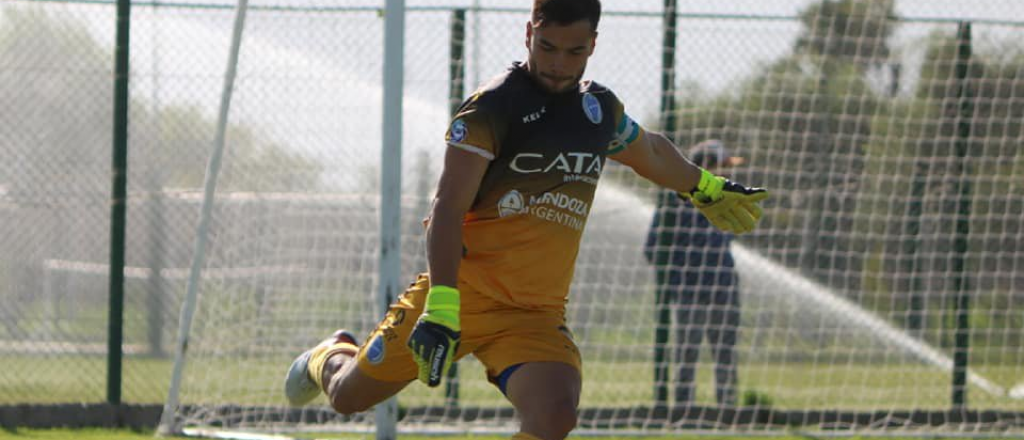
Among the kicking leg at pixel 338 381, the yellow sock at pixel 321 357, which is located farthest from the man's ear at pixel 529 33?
the yellow sock at pixel 321 357

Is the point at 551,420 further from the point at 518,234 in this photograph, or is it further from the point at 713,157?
the point at 713,157

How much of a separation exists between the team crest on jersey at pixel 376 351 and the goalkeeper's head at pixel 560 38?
3.50 ft

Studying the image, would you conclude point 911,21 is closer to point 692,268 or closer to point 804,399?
point 692,268

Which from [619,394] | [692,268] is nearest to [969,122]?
[692,268]

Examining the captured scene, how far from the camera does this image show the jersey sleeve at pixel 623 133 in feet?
16.7

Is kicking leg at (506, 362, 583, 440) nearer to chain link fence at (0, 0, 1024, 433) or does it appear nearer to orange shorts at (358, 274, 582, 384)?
orange shorts at (358, 274, 582, 384)

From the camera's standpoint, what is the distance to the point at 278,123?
27.7 feet

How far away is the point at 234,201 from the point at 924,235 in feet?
14.5

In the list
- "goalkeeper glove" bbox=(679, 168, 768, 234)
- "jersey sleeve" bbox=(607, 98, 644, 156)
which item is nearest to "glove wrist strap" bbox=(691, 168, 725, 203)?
"goalkeeper glove" bbox=(679, 168, 768, 234)

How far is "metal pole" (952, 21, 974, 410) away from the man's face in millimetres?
5282

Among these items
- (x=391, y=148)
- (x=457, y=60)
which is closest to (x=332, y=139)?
(x=457, y=60)

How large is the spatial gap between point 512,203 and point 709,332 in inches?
185

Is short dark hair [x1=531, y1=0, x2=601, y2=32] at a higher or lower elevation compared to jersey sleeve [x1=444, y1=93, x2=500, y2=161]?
higher

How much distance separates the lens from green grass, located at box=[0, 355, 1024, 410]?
845cm
